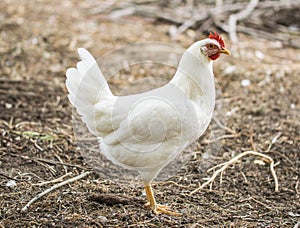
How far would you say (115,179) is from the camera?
4.16 meters

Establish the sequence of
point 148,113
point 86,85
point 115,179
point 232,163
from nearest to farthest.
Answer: point 148,113 < point 86,85 < point 115,179 < point 232,163

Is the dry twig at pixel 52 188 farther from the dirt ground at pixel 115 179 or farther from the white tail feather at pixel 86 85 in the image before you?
the white tail feather at pixel 86 85

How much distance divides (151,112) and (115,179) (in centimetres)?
107

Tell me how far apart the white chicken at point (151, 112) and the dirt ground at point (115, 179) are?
41cm

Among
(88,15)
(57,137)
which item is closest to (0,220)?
(57,137)

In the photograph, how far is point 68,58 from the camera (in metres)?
6.98

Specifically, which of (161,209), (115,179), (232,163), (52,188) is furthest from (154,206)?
(232,163)

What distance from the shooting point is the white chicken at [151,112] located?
3.33 meters

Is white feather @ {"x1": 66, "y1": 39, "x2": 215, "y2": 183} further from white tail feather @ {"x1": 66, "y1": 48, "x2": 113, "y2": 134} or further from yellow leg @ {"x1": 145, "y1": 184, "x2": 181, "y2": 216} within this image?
yellow leg @ {"x1": 145, "y1": 184, "x2": 181, "y2": 216}

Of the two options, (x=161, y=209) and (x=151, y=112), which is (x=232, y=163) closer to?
(x=161, y=209)

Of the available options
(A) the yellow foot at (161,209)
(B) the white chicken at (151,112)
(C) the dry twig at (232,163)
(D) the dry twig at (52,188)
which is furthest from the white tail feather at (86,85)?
(C) the dry twig at (232,163)

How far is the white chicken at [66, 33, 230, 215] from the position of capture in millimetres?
3334

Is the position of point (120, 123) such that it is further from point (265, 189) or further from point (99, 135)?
point (265, 189)

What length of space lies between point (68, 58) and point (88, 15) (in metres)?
2.17
